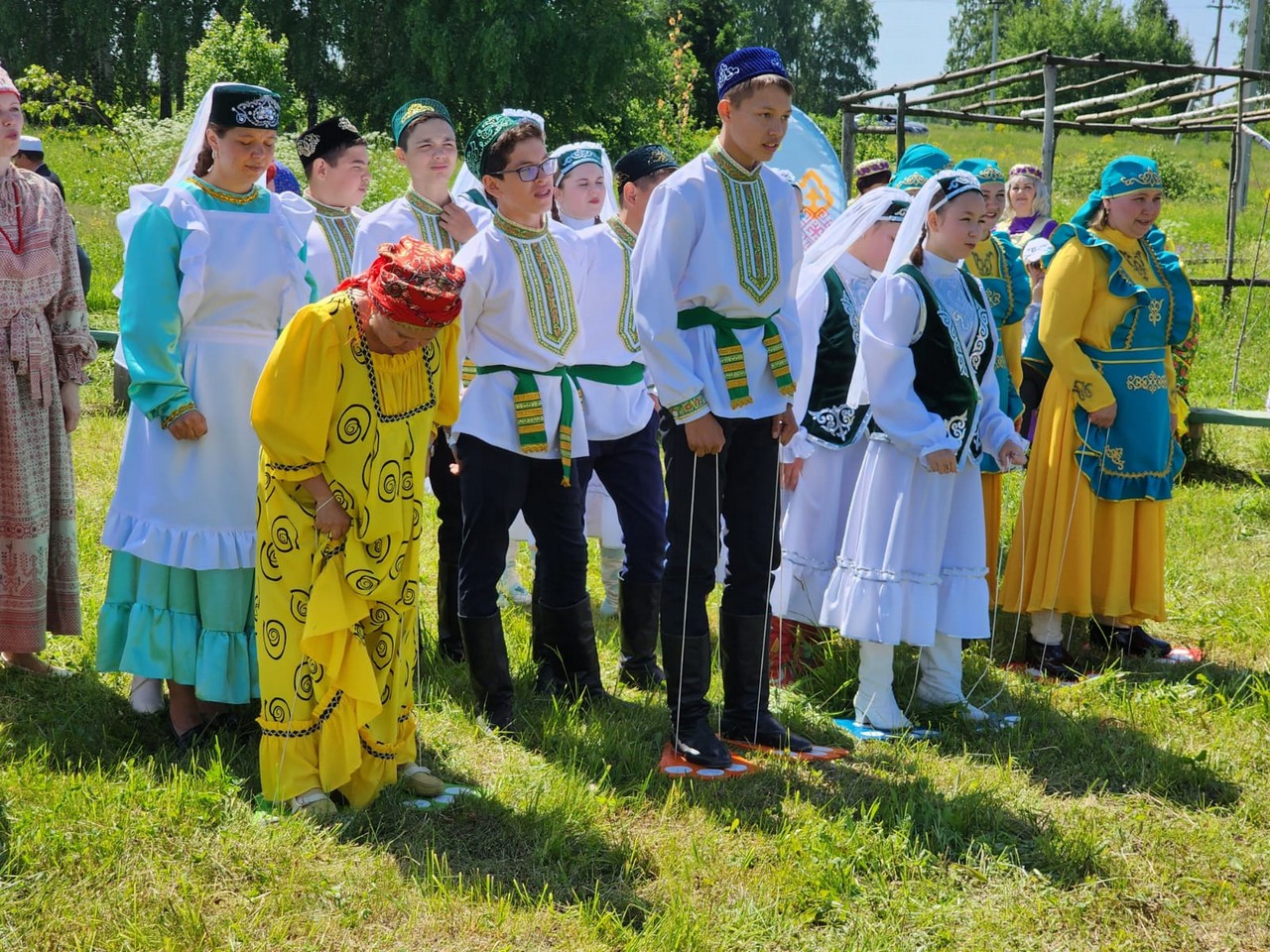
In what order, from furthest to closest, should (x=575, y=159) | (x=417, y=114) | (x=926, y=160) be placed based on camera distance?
1. (x=926, y=160)
2. (x=575, y=159)
3. (x=417, y=114)

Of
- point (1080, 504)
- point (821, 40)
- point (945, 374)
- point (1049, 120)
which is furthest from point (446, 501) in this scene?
point (821, 40)

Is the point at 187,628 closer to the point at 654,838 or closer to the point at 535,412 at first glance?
the point at 535,412

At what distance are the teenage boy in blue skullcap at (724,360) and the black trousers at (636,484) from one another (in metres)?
0.64

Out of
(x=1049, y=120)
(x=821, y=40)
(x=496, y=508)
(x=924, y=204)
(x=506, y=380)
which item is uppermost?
(x=821, y=40)

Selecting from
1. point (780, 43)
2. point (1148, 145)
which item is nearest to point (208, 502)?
point (1148, 145)

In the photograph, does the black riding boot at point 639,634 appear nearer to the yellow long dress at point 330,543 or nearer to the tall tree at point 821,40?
the yellow long dress at point 330,543

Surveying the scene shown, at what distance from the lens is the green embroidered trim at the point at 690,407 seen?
12.5 feet

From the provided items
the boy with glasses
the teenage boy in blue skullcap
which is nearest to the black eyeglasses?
the boy with glasses

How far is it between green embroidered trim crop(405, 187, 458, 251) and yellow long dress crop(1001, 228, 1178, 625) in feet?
8.18

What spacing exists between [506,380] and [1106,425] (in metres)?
2.59

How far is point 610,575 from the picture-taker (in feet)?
19.4

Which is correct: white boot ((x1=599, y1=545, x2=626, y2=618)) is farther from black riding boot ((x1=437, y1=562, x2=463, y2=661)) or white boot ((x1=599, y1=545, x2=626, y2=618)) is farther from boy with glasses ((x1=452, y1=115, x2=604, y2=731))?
boy with glasses ((x1=452, y1=115, x2=604, y2=731))

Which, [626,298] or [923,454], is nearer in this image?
[923,454]

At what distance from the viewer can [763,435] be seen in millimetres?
4047
